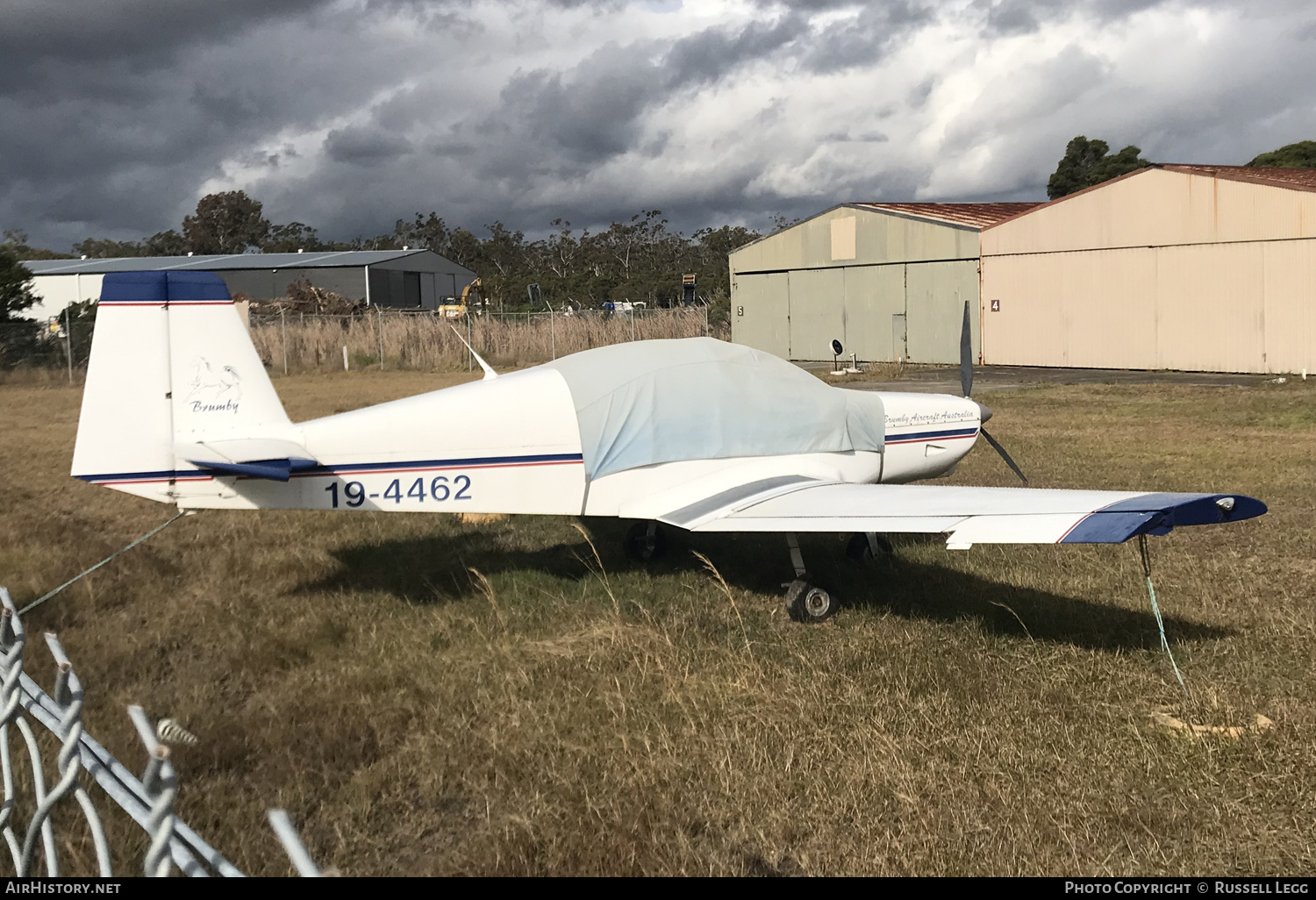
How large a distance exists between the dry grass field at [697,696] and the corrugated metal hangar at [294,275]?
5333 centimetres

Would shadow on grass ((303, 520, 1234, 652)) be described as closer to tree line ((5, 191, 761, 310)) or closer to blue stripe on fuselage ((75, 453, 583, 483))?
blue stripe on fuselage ((75, 453, 583, 483))

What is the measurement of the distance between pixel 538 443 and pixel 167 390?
2.50 metres

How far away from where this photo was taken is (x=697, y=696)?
546 cm

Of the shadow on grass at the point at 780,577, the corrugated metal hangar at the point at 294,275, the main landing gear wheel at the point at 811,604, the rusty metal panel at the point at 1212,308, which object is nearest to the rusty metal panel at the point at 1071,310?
the rusty metal panel at the point at 1212,308

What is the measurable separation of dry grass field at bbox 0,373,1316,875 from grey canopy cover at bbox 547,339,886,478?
111cm

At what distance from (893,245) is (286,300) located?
2777cm

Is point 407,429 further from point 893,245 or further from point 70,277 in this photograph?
point 70,277

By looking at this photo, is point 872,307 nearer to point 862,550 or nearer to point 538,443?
point 862,550

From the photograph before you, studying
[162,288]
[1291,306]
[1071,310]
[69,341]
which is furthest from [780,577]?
[69,341]

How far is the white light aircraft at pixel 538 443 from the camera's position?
21.6 feet

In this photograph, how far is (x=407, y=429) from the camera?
23.4ft

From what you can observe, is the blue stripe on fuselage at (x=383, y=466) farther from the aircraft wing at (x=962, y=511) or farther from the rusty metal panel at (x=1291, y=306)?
the rusty metal panel at (x=1291, y=306)

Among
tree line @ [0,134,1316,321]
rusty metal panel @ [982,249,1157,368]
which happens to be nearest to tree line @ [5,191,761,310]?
tree line @ [0,134,1316,321]
